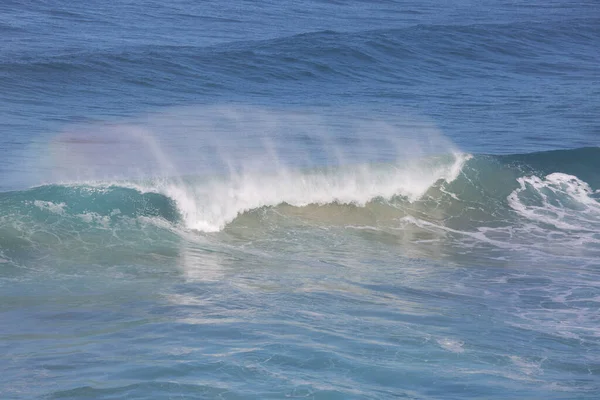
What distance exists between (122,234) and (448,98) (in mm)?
13283

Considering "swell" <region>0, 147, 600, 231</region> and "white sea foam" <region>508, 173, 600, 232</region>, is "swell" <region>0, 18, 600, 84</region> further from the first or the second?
"white sea foam" <region>508, 173, 600, 232</region>

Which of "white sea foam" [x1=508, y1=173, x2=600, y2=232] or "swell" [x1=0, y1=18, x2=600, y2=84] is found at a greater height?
"swell" [x1=0, y1=18, x2=600, y2=84]

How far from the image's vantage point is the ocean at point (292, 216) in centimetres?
607

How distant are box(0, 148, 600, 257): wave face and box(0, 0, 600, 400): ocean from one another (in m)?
0.05

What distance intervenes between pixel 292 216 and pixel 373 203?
1.61 m

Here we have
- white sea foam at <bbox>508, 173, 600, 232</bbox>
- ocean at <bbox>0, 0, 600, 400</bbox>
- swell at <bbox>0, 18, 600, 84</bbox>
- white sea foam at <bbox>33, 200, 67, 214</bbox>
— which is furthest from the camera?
swell at <bbox>0, 18, 600, 84</bbox>

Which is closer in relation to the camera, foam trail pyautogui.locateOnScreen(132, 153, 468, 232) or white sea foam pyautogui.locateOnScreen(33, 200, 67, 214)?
white sea foam pyautogui.locateOnScreen(33, 200, 67, 214)

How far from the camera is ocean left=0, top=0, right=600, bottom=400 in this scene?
6070 mm

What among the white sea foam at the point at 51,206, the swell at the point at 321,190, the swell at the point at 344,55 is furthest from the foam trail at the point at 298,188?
the swell at the point at 344,55

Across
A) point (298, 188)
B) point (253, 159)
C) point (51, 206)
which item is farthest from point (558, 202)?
point (51, 206)

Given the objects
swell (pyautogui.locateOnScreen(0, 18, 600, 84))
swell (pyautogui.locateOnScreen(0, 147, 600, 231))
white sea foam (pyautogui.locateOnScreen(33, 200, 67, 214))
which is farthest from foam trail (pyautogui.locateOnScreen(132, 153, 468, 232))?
swell (pyautogui.locateOnScreen(0, 18, 600, 84))

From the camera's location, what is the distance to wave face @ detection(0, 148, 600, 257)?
11.2 meters

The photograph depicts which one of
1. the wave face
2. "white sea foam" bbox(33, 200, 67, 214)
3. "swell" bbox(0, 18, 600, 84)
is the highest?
"swell" bbox(0, 18, 600, 84)

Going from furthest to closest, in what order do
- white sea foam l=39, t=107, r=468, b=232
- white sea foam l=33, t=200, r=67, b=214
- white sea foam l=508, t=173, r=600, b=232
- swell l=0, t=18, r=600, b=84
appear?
swell l=0, t=18, r=600, b=84
white sea foam l=508, t=173, r=600, b=232
white sea foam l=39, t=107, r=468, b=232
white sea foam l=33, t=200, r=67, b=214
